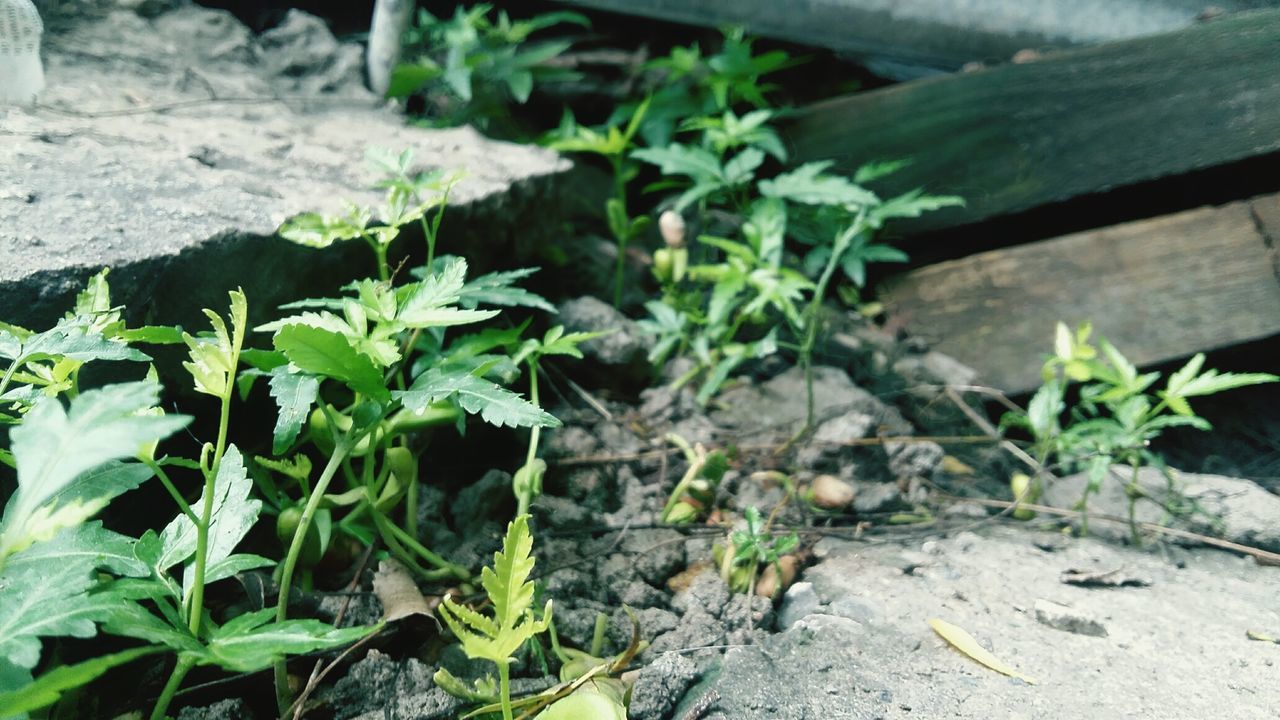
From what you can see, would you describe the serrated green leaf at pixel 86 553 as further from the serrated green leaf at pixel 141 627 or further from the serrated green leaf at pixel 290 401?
the serrated green leaf at pixel 290 401

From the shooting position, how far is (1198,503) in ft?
6.31

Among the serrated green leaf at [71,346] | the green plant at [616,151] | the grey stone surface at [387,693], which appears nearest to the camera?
the serrated green leaf at [71,346]

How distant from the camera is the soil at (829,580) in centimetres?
120

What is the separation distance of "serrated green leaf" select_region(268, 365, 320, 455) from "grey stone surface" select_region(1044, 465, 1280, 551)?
1759 mm

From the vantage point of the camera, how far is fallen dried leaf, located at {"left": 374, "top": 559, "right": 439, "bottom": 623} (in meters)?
1.31

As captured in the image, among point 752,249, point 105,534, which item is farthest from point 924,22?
point 105,534

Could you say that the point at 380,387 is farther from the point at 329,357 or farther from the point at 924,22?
the point at 924,22

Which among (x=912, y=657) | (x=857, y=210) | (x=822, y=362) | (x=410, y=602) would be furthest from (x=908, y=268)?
(x=410, y=602)

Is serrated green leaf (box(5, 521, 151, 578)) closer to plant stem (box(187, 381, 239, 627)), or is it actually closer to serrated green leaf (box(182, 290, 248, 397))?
plant stem (box(187, 381, 239, 627))

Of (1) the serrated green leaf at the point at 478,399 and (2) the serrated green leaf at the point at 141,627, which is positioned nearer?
(2) the serrated green leaf at the point at 141,627

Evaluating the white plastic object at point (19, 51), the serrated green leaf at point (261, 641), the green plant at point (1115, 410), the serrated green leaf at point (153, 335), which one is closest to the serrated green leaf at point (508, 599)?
the serrated green leaf at point (261, 641)

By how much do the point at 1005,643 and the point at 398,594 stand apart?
1.05 metres

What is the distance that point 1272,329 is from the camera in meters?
2.26

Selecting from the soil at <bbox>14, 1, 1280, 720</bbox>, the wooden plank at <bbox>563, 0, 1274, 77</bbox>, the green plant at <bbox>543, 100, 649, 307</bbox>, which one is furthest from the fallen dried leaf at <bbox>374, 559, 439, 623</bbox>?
the wooden plank at <bbox>563, 0, 1274, 77</bbox>
